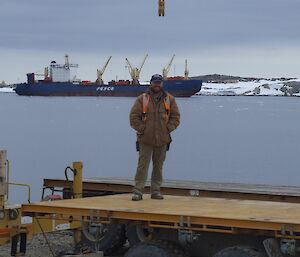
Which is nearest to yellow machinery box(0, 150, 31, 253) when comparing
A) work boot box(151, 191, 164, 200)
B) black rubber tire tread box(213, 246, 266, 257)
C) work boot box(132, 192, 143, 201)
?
work boot box(132, 192, 143, 201)

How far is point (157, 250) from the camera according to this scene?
7.66 m

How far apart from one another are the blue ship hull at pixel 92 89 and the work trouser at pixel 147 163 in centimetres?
11376

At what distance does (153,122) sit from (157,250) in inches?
71.6

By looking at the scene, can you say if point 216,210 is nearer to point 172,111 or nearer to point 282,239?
point 282,239

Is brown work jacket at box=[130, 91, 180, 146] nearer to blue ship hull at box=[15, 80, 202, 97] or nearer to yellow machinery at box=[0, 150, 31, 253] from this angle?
yellow machinery at box=[0, 150, 31, 253]

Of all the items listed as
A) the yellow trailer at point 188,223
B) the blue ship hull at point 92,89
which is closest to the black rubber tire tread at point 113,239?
the yellow trailer at point 188,223

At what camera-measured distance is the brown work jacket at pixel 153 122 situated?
29.2 feet

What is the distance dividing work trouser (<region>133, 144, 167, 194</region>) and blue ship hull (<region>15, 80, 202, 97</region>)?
11376 cm

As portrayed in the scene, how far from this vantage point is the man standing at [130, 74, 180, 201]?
8867 millimetres

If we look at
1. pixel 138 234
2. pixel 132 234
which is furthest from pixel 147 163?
pixel 138 234

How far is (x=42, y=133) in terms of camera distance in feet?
142

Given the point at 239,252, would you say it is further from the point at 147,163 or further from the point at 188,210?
the point at 147,163

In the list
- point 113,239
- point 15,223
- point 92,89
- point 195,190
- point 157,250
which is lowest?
point 113,239

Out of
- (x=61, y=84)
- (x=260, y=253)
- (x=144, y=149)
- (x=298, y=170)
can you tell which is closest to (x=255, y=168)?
(x=298, y=170)
